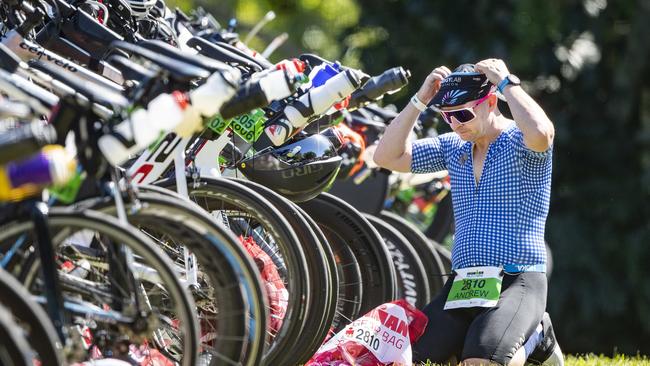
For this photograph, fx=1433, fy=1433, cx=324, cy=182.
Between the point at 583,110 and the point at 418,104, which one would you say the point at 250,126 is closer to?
the point at 418,104

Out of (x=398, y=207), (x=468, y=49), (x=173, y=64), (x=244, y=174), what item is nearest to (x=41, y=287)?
(x=173, y=64)

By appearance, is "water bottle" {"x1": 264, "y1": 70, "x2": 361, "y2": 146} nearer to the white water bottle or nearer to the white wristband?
the white wristband

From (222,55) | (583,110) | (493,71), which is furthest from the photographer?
(583,110)

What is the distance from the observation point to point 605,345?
52.3 ft

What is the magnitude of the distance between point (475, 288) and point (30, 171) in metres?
2.51

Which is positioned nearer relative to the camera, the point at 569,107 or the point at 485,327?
the point at 485,327

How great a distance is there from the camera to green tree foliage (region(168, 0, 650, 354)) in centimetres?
1477

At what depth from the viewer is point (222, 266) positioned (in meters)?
4.44

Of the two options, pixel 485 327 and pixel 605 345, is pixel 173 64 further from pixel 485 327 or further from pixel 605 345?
pixel 605 345

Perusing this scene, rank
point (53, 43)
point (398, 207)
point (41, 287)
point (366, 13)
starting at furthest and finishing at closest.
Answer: point (366, 13) → point (398, 207) → point (53, 43) → point (41, 287)

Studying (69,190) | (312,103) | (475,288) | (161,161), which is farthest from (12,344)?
(475,288)

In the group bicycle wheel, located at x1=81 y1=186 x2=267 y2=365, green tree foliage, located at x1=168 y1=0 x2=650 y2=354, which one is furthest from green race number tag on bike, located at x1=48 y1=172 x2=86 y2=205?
green tree foliage, located at x1=168 y1=0 x2=650 y2=354

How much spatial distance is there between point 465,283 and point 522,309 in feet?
0.92

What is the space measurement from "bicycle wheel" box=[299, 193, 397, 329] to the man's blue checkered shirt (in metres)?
0.52
